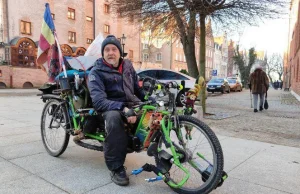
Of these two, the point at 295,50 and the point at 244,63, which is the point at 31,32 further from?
the point at 244,63

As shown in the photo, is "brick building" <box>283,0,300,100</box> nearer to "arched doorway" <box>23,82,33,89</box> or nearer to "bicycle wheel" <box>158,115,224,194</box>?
"bicycle wheel" <box>158,115,224,194</box>

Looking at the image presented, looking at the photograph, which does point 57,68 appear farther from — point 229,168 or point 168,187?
point 229,168

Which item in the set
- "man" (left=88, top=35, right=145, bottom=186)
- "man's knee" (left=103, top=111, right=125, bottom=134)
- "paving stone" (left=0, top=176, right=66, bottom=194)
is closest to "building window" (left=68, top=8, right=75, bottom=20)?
"man" (left=88, top=35, right=145, bottom=186)

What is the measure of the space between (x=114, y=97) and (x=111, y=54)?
517 millimetres

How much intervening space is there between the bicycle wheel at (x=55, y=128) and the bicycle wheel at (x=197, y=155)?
1.63 metres

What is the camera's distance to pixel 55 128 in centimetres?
418

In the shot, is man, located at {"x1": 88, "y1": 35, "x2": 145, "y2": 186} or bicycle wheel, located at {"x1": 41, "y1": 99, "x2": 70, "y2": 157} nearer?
man, located at {"x1": 88, "y1": 35, "x2": 145, "y2": 186}

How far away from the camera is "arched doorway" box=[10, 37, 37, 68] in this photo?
2433cm

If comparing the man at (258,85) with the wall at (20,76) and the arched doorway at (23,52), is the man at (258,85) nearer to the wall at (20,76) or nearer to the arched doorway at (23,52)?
the arched doorway at (23,52)

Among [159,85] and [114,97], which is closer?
[159,85]

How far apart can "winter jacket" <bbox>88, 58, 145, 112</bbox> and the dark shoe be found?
2.28 ft

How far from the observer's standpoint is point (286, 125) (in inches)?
291

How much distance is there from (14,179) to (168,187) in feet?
5.69

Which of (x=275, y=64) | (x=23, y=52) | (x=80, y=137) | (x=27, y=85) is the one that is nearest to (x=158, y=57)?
(x=27, y=85)
